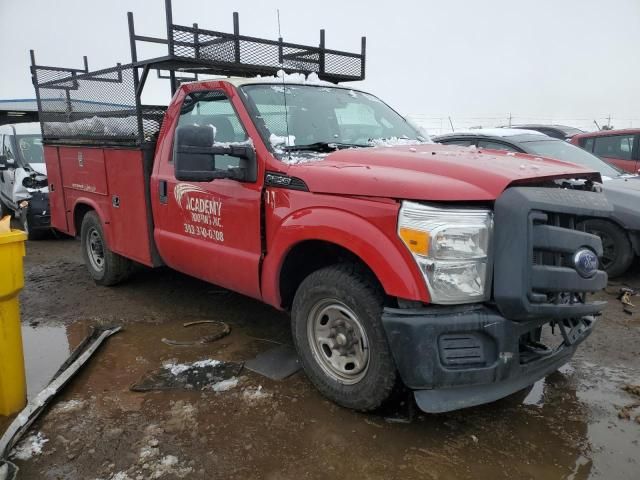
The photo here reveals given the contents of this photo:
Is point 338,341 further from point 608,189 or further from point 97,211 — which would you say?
point 608,189

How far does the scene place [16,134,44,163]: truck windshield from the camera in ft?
32.3

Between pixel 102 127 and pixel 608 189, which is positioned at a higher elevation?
pixel 102 127

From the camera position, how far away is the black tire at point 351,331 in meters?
2.76

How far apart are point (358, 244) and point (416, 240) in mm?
343

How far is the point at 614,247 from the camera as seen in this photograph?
5484 mm

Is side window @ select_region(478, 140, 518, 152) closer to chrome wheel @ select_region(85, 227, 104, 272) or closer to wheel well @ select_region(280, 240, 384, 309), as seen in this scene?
wheel well @ select_region(280, 240, 384, 309)

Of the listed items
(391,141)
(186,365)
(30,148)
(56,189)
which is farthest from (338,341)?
(30,148)

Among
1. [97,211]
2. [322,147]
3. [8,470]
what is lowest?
[8,470]

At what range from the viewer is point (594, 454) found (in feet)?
8.73

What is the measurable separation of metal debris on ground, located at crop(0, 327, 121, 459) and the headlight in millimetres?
2320

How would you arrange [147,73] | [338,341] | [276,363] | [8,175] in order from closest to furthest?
[338,341] → [276,363] → [147,73] → [8,175]

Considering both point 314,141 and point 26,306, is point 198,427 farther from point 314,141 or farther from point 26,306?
point 26,306

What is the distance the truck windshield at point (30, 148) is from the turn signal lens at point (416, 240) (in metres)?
9.38

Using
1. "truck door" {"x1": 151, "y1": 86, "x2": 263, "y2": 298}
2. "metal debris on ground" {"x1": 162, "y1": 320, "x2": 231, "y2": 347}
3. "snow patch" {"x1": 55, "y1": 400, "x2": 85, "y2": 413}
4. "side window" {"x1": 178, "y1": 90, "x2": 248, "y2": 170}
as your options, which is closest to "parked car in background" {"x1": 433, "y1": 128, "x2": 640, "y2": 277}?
"truck door" {"x1": 151, "y1": 86, "x2": 263, "y2": 298}
